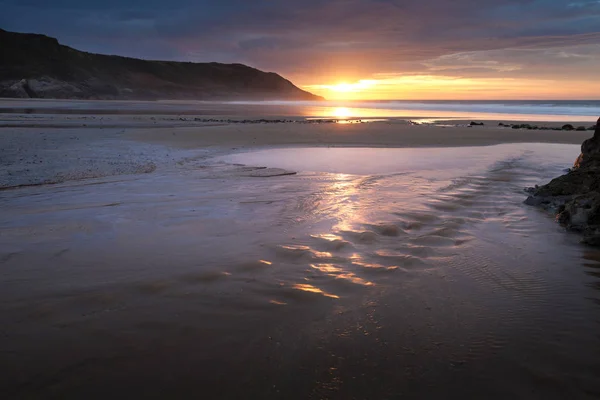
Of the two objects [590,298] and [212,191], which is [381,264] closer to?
[590,298]

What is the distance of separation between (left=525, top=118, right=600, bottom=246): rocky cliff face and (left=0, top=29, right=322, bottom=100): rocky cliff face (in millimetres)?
85013

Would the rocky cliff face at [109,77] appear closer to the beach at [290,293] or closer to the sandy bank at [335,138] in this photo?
the sandy bank at [335,138]

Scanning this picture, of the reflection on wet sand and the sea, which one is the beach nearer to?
the reflection on wet sand

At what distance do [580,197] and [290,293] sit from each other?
4.63m

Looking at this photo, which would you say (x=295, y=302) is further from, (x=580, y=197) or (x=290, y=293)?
(x=580, y=197)

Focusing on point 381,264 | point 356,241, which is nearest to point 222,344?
point 381,264

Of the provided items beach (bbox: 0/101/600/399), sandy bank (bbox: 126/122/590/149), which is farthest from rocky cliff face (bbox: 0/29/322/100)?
beach (bbox: 0/101/600/399)

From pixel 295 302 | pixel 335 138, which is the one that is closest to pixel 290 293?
pixel 295 302

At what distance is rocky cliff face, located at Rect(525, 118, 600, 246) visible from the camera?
215 inches

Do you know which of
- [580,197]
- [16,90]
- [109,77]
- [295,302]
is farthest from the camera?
[109,77]

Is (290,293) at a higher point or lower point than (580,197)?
lower

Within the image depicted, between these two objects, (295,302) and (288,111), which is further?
(288,111)

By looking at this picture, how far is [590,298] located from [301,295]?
7.83 feet

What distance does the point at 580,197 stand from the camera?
5.95 m
